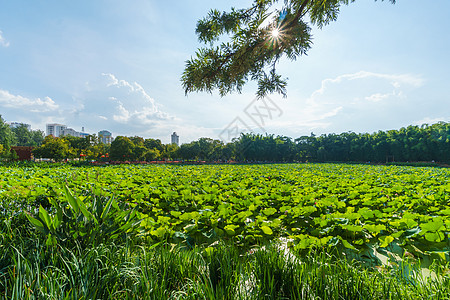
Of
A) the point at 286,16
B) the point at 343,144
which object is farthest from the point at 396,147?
the point at 286,16

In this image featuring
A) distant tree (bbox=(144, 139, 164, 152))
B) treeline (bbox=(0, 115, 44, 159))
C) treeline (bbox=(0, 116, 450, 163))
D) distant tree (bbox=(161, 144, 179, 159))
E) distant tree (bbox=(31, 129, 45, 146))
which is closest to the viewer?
treeline (bbox=(0, 116, 450, 163))

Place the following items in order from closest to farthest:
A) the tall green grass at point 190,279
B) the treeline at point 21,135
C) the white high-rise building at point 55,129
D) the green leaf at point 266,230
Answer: the tall green grass at point 190,279
the green leaf at point 266,230
the treeline at point 21,135
the white high-rise building at point 55,129

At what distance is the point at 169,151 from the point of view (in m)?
67.4

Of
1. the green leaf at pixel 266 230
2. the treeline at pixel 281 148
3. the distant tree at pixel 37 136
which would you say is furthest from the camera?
the distant tree at pixel 37 136

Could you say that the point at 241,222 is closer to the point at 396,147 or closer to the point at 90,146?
the point at 396,147

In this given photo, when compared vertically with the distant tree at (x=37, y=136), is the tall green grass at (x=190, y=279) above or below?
below

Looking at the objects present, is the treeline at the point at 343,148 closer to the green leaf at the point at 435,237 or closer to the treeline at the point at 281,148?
the treeline at the point at 281,148

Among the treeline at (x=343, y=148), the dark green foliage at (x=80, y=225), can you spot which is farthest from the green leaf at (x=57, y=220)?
the treeline at (x=343, y=148)

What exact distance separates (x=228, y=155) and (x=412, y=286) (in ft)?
218

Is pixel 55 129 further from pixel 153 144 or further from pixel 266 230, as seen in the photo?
pixel 266 230

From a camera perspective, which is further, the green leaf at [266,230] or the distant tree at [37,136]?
the distant tree at [37,136]

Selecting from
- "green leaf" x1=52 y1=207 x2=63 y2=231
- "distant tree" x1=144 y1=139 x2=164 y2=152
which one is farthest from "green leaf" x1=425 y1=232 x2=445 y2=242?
"distant tree" x1=144 y1=139 x2=164 y2=152

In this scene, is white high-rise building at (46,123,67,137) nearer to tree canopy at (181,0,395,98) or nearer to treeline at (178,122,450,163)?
treeline at (178,122,450,163)

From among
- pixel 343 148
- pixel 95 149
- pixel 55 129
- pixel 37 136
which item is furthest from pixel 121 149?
pixel 55 129
